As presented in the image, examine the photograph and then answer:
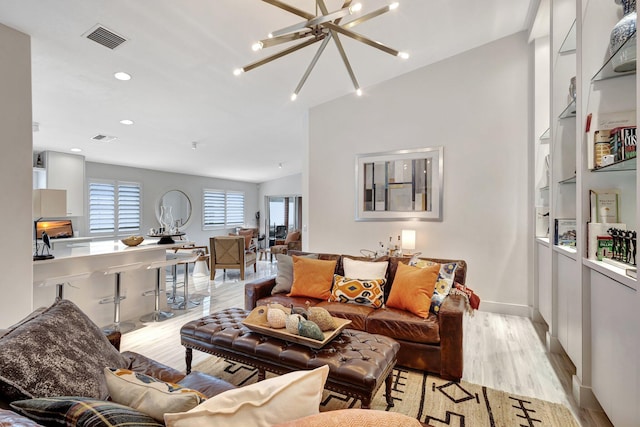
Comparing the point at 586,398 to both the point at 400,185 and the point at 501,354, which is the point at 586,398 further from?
the point at 400,185

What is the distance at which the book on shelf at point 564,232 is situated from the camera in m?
2.70

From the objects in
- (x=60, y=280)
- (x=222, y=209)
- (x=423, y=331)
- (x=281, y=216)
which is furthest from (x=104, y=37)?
(x=281, y=216)

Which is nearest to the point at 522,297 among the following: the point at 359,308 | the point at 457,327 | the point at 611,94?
the point at 457,327

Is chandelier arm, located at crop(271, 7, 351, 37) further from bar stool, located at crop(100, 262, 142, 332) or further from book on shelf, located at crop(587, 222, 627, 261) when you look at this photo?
bar stool, located at crop(100, 262, 142, 332)

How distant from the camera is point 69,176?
534cm

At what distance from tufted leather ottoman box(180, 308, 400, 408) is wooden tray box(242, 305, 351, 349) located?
0.04 meters

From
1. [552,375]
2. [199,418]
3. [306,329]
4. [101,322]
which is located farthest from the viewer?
[101,322]

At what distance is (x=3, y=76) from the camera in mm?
2336

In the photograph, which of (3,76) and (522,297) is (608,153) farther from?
(3,76)

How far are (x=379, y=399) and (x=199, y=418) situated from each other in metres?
1.72

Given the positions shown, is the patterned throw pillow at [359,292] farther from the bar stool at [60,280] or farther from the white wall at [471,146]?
the bar stool at [60,280]

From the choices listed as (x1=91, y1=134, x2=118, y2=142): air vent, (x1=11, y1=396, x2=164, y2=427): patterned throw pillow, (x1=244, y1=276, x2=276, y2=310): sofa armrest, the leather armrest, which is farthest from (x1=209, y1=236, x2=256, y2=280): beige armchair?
(x1=11, y1=396, x2=164, y2=427): patterned throw pillow

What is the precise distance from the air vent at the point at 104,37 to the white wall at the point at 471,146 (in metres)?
3.08

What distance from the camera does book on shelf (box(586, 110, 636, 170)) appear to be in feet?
5.92
